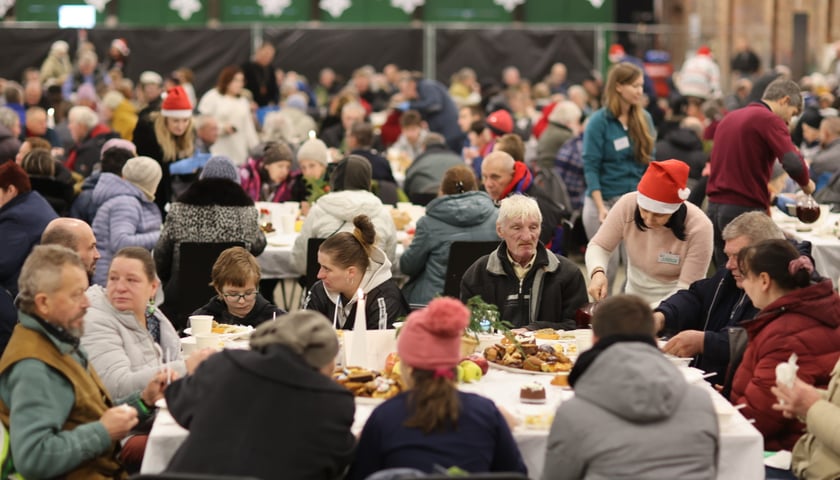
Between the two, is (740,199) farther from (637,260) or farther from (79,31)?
(79,31)

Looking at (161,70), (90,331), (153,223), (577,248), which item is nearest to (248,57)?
(161,70)

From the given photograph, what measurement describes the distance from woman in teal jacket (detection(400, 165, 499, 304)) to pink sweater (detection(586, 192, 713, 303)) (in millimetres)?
919

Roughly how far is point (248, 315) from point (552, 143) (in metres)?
6.31

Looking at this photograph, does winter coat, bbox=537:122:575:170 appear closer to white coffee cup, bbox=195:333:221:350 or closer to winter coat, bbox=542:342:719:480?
white coffee cup, bbox=195:333:221:350

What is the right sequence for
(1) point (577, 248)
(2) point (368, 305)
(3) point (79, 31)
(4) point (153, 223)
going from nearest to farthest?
(2) point (368, 305)
(4) point (153, 223)
(1) point (577, 248)
(3) point (79, 31)

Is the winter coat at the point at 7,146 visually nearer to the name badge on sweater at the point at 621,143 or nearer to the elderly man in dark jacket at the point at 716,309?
the name badge on sweater at the point at 621,143

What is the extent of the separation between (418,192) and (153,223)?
2.89 metres

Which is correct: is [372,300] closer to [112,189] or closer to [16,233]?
[16,233]

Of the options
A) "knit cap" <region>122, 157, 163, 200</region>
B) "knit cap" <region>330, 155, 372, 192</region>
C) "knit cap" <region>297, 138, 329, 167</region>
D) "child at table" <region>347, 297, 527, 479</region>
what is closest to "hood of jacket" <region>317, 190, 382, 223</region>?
"knit cap" <region>330, 155, 372, 192</region>

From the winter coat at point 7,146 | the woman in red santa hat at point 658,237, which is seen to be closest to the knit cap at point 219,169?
the woman in red santa hat at point 658,237

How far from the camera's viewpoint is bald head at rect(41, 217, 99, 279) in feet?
17.4

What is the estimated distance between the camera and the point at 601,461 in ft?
12.1

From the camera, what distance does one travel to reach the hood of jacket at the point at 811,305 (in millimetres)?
4586

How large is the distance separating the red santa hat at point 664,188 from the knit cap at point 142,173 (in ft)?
9.91
